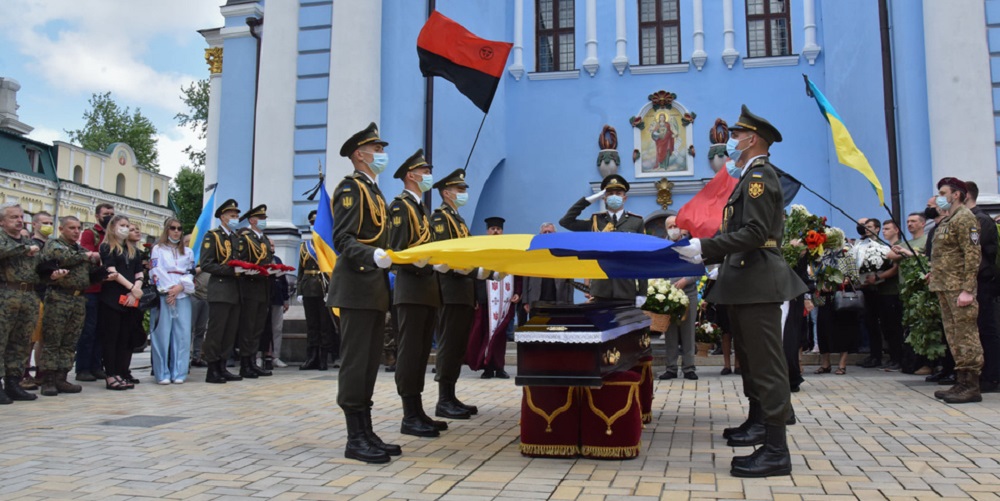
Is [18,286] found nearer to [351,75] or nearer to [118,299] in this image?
[118,299]

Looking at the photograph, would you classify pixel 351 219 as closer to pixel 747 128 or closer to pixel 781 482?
pixel 747 128

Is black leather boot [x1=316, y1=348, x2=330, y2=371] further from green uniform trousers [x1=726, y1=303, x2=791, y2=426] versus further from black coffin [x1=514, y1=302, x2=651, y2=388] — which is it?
green uniform trousers [x1=726, y1=303, x2=791, y2=426]

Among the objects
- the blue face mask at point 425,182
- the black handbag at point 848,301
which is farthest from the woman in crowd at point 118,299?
the black handbag at point 848,301

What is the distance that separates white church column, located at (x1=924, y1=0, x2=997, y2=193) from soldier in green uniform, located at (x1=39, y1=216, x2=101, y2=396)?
37.3 feet

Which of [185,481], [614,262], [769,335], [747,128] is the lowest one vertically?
[185,481]

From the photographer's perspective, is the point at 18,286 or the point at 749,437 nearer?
the point at 749,437

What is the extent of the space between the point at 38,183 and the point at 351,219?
39321mm

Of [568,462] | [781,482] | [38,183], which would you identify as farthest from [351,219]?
[38,183]

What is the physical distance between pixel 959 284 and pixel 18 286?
8.80 metres

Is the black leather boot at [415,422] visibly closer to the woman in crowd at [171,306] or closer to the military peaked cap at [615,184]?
the military peaked cap at [615,184]

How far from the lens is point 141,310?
8.96 m

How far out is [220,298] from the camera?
9.14 m

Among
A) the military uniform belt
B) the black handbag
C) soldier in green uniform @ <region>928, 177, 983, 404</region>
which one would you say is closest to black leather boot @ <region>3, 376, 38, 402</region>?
the military uniform belt

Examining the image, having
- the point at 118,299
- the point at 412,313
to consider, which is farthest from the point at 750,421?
the point at 118,299
